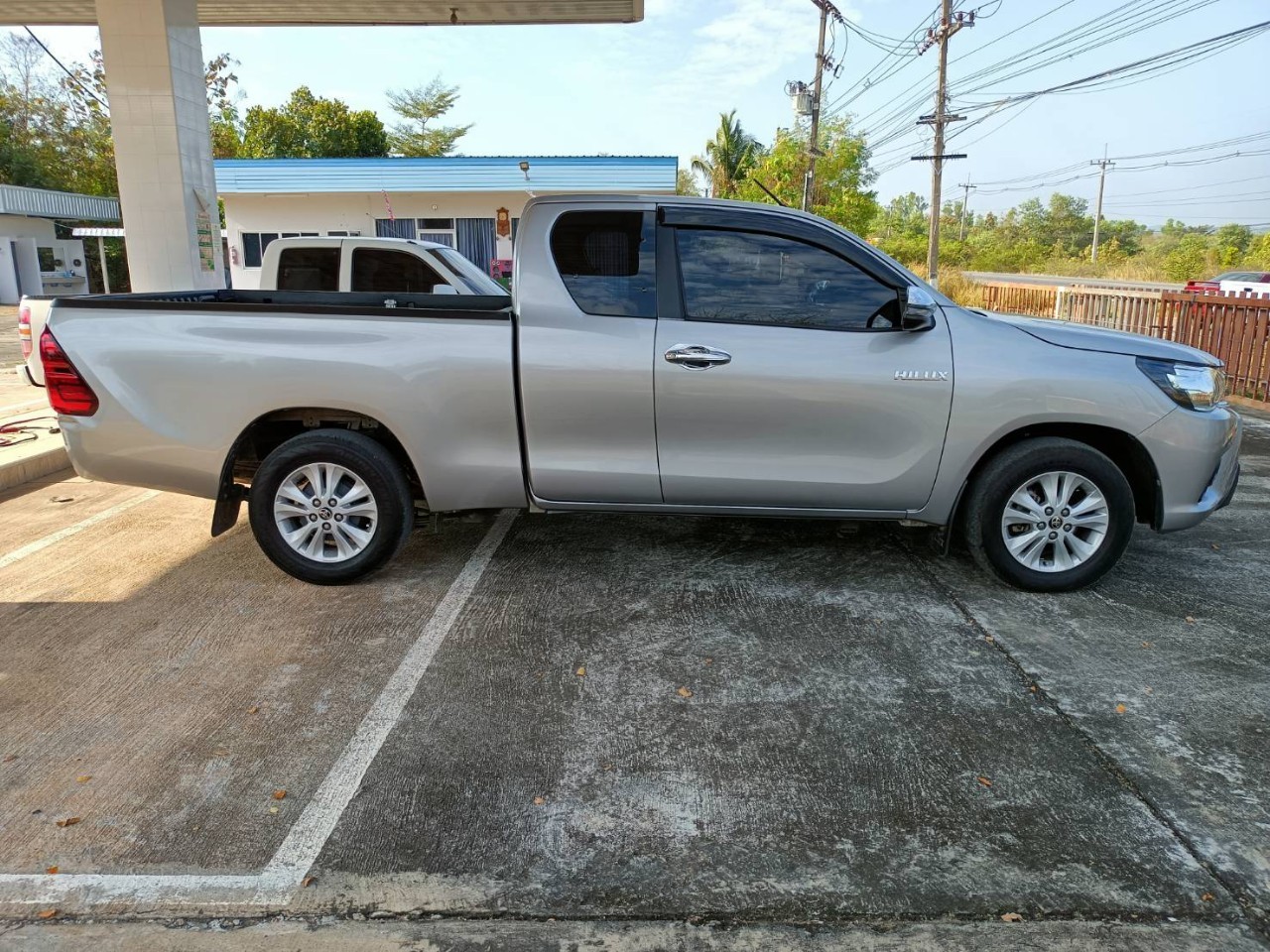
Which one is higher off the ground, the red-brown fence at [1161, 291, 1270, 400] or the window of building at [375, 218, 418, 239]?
the window of building at [375, 218, 418, 239]

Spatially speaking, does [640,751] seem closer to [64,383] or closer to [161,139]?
[64,383]

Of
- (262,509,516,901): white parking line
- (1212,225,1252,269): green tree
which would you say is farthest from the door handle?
(1212,225,1252,269): green tree

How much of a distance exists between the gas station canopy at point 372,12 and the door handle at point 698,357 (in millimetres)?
10169

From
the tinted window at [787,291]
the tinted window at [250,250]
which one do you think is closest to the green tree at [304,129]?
the tinted window at [250,250]

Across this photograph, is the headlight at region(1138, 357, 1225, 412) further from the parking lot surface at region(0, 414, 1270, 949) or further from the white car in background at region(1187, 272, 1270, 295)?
the white car in background at region(1187, 272, 1270, 295)

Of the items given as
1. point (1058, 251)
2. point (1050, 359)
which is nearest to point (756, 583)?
point (1050, 359)

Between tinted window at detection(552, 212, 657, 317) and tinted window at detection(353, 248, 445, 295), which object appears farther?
tinted window at detection(353, 248, 445, 295)

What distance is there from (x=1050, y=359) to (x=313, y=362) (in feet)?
12.4

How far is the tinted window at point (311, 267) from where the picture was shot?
10016mm

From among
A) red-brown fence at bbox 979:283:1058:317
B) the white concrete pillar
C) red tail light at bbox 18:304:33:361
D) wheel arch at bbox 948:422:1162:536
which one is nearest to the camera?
wheel arch at bbox 948:422:1162:536

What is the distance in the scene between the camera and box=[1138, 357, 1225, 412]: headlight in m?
4.73

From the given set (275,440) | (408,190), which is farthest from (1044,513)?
(408,190)

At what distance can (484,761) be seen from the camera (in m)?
3.39

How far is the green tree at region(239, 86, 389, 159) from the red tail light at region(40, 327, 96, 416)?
49.4 metres
